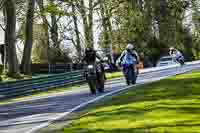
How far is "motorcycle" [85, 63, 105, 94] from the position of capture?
2208 centimetres

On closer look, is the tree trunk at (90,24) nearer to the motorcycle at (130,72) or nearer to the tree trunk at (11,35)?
the tree trunk at (11,35)

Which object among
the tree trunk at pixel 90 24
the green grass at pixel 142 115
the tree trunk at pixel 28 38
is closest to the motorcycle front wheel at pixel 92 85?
the green grass at pixel 142 115

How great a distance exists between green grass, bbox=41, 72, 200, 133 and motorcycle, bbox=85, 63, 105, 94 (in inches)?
130

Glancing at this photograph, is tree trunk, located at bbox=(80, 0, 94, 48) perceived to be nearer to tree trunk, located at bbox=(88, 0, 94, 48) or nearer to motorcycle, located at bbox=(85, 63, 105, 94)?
tree trunk, located at bbox=(88, 0, 94, 48)

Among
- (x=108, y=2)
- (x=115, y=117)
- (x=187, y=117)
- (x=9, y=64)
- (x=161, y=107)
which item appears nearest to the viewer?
(x=187, y=117)

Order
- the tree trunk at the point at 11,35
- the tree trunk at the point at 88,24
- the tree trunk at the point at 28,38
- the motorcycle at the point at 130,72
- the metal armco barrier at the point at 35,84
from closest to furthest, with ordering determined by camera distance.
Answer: the motorcycle at the point at 130,72, the metal armco barrier at the point at 35,84, the tree trunk at the point at 11,35, the tree trunk at the point at 28,38, the tree trunk at the point at 88,24

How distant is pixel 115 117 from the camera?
1367cm

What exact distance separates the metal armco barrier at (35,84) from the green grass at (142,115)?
11.1 metres

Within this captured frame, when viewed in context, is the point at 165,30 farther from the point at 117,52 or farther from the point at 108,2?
the point at 108,2

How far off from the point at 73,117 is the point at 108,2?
156 ft

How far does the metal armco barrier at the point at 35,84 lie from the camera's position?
2898cm

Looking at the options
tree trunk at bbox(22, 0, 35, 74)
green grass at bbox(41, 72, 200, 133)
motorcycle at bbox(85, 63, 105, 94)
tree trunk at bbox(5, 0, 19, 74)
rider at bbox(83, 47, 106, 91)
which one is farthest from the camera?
tree trunk at bbox(22, 0, 35, 74)

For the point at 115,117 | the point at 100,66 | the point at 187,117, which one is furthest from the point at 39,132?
the point at 100,66

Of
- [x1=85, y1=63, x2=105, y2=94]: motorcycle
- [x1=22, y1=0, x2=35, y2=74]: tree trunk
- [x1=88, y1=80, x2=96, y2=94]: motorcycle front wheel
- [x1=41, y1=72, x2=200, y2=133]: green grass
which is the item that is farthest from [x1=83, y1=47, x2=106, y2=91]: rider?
[x1=22, y1=0, x2=35, y2=74]: tree trunk
